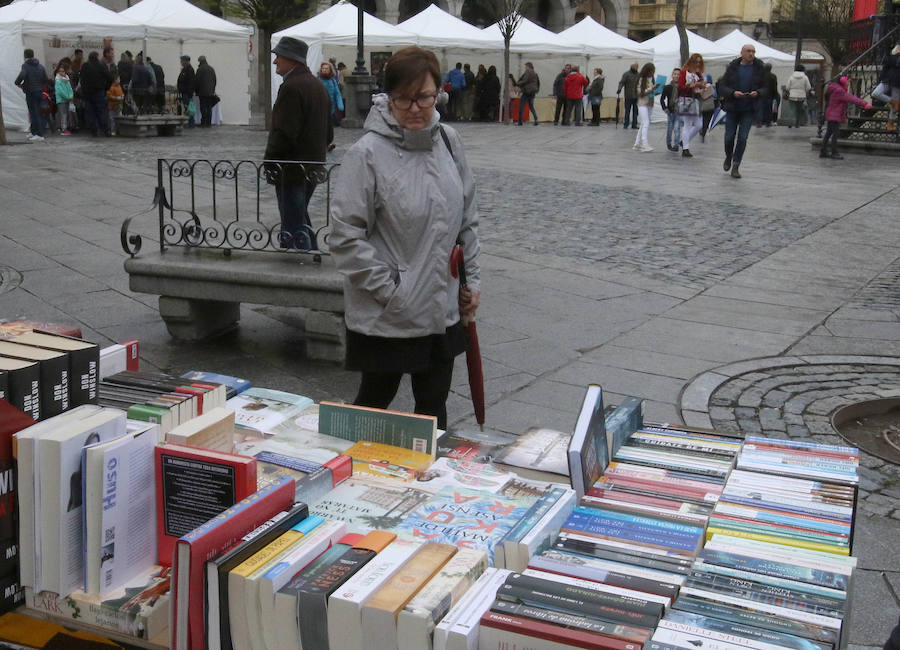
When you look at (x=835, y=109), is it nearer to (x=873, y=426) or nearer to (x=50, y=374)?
(x=873, y=426)

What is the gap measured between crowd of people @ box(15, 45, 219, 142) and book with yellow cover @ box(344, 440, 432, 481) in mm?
17670

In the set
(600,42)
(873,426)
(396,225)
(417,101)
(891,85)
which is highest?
(600,42)

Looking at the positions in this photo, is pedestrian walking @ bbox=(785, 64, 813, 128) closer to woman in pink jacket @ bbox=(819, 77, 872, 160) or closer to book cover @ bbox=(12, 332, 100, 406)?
woman in pink jacket @ bbox=(819, 77, 872, 160)

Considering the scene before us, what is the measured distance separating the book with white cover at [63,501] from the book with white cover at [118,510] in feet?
0.08

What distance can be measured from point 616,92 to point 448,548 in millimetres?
29735

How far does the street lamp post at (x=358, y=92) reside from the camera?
906 inches

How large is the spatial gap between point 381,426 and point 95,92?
766 inches

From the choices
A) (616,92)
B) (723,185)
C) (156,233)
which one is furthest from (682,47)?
(156,233)

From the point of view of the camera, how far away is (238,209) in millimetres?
7898

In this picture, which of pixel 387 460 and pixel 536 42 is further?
pixel 536 42

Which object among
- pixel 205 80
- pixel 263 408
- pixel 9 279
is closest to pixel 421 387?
pixel 263 408

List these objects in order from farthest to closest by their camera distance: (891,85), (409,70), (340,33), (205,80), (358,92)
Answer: (340,33)
(358,92)
(205,80)
(891,85)
(409,70)

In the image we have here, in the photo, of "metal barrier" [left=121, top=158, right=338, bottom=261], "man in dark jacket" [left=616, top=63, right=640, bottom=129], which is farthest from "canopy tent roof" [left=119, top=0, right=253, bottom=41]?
"man in dark jacket" [left=616, top=63, right=640, bottom=129]

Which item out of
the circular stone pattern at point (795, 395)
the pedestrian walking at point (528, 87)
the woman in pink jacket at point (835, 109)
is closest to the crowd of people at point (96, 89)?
the pedestrian walking at point (528, 87)
